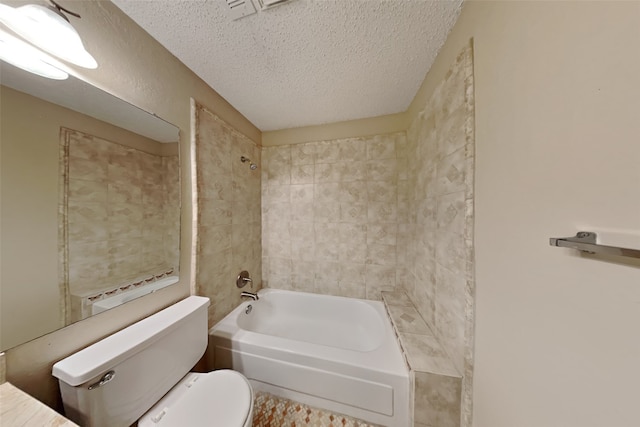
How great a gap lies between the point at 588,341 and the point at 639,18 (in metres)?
0.65

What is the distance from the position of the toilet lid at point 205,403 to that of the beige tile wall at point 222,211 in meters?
0.44

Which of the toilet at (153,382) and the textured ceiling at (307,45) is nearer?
the toilet at (153,382)

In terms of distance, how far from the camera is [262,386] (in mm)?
1199

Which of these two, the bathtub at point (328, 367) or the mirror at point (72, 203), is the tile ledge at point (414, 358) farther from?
the mirror at point (72, 203)

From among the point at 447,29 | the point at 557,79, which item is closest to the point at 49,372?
the point at 557,79

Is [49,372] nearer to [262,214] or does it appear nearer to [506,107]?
[262,214]

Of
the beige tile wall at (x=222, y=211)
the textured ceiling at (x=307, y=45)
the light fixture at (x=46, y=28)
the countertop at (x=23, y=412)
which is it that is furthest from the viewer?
the beige tile wall at (x=222, y=211)

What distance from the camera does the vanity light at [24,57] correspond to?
572mm

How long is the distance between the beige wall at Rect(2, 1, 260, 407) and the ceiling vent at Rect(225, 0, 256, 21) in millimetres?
527

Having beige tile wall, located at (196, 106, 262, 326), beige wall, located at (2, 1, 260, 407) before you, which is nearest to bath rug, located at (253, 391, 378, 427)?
beige tile wall, located at (196, 106, 262, 326)

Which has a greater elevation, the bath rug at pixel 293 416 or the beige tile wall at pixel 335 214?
the beige tile wall at pixel 335 214

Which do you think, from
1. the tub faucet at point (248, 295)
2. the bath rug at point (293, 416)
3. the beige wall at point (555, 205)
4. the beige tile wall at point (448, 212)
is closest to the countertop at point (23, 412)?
the bath rug at point (293, 416)

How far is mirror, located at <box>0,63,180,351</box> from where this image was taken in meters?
0.58

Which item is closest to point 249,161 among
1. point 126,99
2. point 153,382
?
point 126,99
